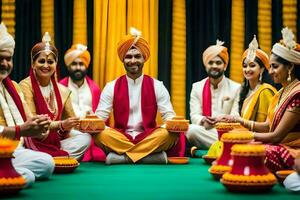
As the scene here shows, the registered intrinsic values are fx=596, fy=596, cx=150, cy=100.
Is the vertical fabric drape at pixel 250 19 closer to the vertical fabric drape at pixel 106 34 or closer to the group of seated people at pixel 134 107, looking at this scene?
the group of seated people at pixel 134 107

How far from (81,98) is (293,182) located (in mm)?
3666

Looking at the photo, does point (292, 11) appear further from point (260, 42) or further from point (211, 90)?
point (211, 90)

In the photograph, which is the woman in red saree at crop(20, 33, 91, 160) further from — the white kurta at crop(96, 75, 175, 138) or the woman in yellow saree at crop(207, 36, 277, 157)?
the woman in yellow saree at crop(207, 36, 277, 157)

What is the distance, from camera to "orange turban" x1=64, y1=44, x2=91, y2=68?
7.00m

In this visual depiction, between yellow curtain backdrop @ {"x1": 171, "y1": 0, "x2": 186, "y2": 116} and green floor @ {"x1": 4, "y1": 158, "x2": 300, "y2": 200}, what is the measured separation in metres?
2.32

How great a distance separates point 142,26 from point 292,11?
1887 millimetres

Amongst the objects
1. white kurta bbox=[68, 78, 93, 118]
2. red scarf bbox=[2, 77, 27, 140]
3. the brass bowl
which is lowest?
the brass bowl

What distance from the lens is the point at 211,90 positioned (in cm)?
697

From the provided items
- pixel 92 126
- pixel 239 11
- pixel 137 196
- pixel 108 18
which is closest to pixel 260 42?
pixel 239 11

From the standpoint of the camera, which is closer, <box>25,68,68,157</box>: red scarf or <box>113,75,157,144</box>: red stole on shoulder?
<box>25,68,68,157</box>: red scarf

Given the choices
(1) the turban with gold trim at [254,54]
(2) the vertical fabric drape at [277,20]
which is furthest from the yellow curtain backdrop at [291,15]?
(1) the turban with gold trim at [254,54]

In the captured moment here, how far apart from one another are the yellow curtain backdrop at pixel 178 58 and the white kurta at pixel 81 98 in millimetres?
1182

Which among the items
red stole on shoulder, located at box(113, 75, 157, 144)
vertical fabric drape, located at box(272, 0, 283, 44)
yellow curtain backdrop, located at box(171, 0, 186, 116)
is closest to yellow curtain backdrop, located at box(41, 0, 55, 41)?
yellow curtain backdrop, located at box(171, 0, 186, 116)

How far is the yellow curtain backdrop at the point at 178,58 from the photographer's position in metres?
7.54
